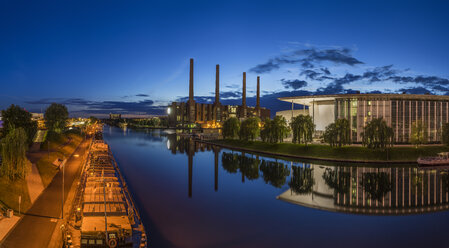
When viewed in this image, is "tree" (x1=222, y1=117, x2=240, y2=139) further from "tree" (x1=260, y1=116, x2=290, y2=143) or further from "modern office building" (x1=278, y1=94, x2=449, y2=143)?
"modern office building" (x1=278, y1=94, x2=449, y2=143)

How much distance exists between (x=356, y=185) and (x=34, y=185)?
91.9 ft

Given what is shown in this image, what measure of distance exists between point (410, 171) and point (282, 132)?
23.1 metres

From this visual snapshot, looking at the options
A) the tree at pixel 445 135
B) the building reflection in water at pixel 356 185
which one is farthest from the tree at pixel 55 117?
the tree at pixel 445 135

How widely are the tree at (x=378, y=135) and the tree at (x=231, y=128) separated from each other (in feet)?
96.3

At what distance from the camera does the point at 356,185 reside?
92.5 ft

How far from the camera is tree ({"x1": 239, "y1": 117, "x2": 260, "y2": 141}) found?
2420 inches

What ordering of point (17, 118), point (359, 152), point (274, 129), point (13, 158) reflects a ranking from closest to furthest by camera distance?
point (13, 158), point (17, 118), point (359, 152), point (274, 129)

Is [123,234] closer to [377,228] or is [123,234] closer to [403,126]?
[377,228]

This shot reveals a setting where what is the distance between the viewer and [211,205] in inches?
875

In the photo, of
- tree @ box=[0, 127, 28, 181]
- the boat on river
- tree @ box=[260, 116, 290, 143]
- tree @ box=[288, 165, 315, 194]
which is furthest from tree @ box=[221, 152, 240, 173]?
the boat on river

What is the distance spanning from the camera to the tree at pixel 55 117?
66062 millimetres

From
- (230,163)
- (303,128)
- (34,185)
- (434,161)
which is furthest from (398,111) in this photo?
(34,185)

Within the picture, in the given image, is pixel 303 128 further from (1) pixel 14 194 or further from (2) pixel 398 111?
(1) pixel 14 194

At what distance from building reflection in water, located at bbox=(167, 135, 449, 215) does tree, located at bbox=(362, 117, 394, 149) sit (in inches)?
244
